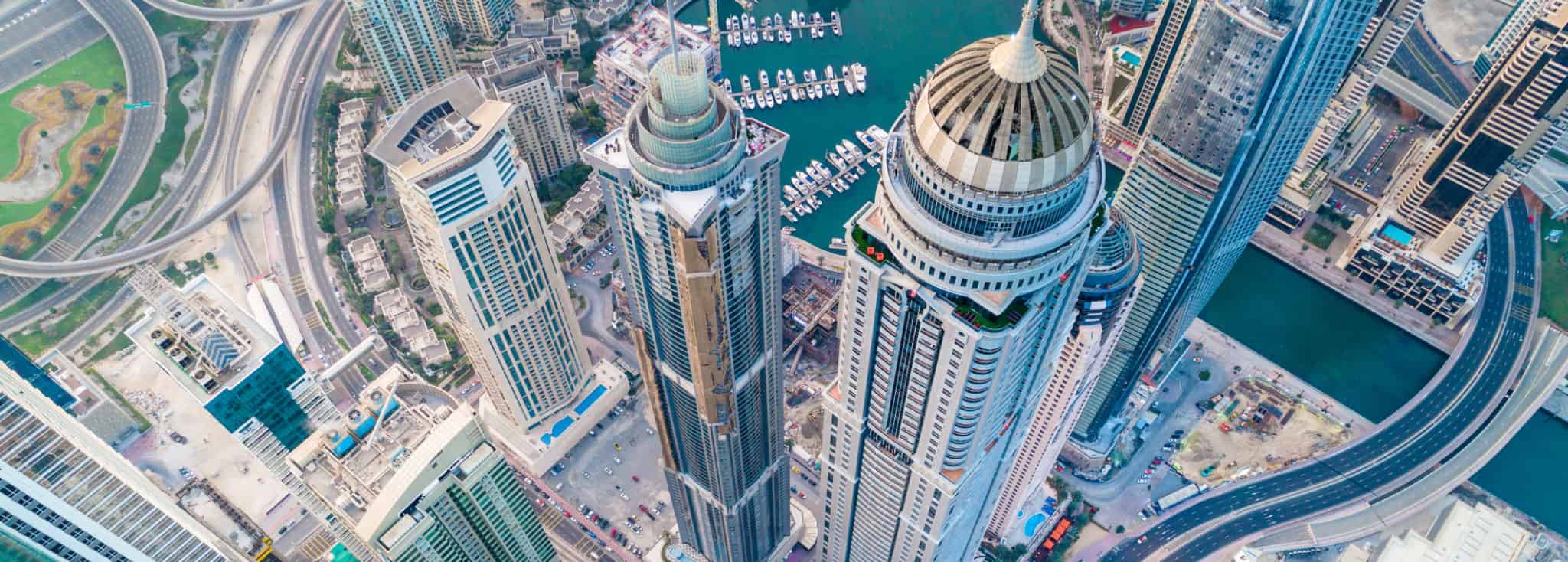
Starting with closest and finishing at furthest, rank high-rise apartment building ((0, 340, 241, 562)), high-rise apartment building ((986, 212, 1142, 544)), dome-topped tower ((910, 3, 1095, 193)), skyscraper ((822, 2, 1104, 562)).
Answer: dome-topped tower ((910, 3, 1095, 193)), skyscraper ((822, 2, 1104, 562)), high-rise apartment building ((0, 340, 241, 562)), high-rise apartment building ((986, 212, 1142, 544))

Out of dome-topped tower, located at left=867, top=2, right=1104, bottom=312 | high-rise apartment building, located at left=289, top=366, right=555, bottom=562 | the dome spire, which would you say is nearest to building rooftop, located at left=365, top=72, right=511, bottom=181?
high-rise apartment building, located at left=289, top=366, right=555, bottom=562

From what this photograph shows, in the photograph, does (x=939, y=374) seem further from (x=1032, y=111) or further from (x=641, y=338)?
(x=641, y=338)

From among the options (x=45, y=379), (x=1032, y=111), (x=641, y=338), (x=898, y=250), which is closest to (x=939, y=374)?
(x=898, y=250)

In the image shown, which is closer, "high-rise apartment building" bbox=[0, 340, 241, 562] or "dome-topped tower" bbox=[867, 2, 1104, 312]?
"dome-topped tower" bbox=[867, 2, 1104, 312]

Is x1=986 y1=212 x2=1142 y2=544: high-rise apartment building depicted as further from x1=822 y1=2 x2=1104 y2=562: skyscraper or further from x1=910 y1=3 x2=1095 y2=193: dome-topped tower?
x1=910 y1=3 x2=1095 y2=193: dome-topped tower

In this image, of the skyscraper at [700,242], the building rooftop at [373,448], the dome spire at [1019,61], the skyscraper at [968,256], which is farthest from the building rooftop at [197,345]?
the dome spire at [1019,61]

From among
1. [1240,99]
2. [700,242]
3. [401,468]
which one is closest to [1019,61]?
[700,242]

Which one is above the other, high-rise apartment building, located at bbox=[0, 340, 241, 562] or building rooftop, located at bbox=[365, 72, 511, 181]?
building rooftop, located at bbox=[365, 72, 511, 181]

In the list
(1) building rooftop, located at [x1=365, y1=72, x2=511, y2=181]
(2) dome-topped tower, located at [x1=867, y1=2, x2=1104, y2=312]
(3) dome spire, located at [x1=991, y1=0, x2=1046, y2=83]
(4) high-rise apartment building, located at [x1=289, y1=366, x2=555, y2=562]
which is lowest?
(4) high-rise apartment building, located at [x1=289, y1=366, x2=555, y2=562]
